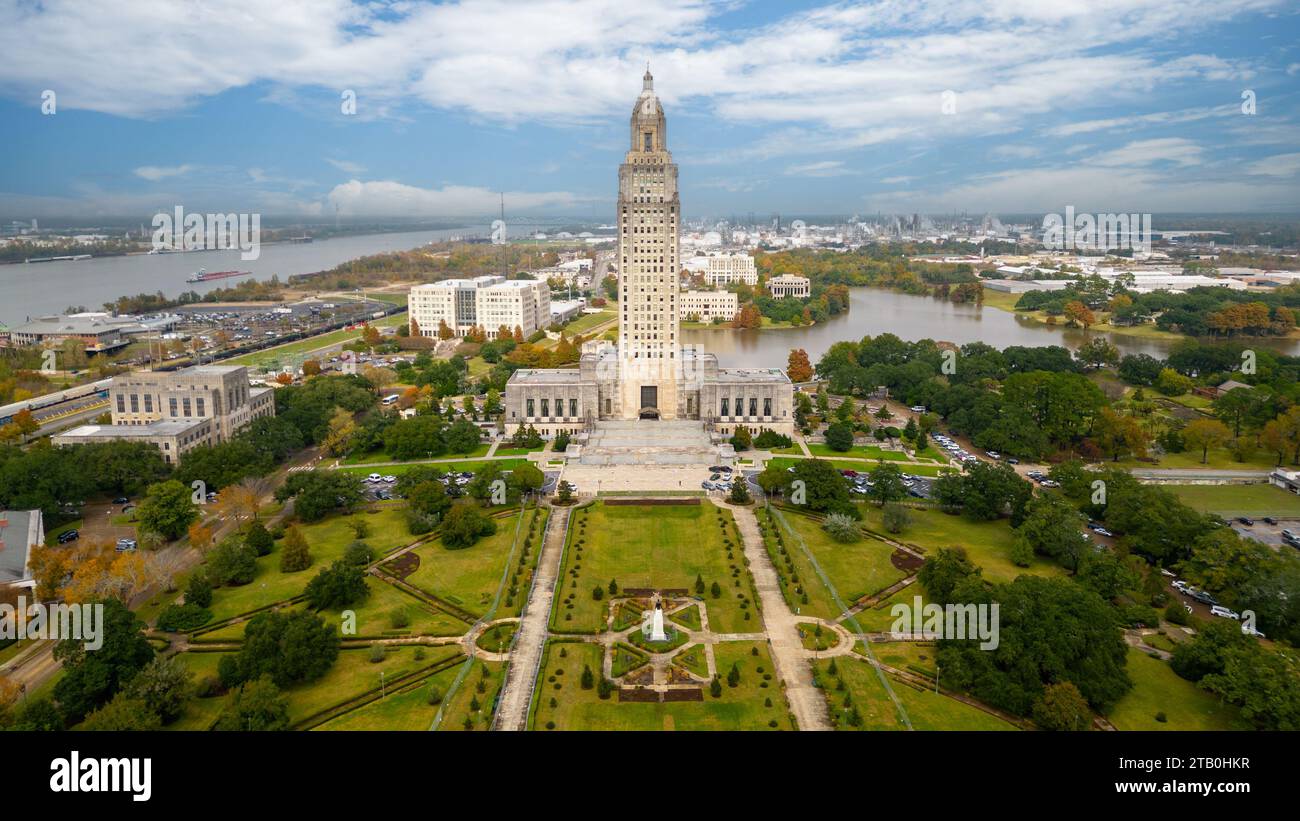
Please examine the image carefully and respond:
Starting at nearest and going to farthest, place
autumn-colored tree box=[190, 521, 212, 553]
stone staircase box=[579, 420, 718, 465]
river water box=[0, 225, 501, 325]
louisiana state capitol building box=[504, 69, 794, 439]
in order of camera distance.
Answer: autumn-colored tree box=[190, 521, 212, 553] < stone staircase box=[579, 420, 718, 465] < louisiana state capitol building box=[504, 69, 794, 439] < river water box=[0, 225, 501, 325]

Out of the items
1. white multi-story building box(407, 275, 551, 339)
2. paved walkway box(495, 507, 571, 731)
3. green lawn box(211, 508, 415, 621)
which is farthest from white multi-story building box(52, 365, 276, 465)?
white multi-story building box(407, 275, 551, 339)

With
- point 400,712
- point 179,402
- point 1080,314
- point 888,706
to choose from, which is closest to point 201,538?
point 400,712

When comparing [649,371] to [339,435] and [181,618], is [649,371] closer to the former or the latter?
[339,435]

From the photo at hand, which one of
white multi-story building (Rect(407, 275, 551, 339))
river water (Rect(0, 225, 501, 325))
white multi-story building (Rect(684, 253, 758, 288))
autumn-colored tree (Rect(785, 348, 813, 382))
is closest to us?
autumn-colored tree (Rect(785, 348, 813, 382))

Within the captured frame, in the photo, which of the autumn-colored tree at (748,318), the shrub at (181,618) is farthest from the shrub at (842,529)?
the autumn-colored tree at (748,318)

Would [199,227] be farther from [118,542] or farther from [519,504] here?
[519,504]

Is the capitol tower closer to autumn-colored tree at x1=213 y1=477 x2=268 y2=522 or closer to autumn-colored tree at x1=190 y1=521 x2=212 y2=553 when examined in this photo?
autumn-colored tree at x1=213 y1=477 x2=268 y2=522

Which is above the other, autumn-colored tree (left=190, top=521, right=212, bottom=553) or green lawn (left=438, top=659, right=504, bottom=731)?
autumn-colored tree (left=190, top=521, right=212, bottom=553)
